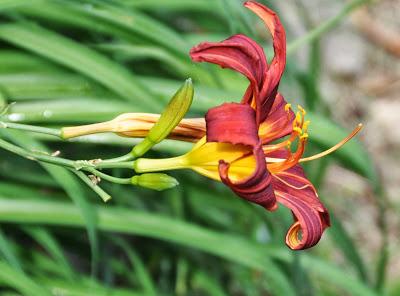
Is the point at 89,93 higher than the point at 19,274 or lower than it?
higher

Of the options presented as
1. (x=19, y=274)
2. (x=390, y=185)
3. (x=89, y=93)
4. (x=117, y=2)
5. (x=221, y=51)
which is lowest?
(x=19, y=274)

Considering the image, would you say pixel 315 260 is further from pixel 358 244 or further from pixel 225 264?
pixel 358 244

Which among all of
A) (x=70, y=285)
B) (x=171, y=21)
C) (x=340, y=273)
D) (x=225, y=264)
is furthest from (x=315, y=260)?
(x=171, y=21)

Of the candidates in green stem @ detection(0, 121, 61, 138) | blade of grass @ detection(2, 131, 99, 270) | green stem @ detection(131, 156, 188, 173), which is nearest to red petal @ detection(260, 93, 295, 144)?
green stem @ detection(131, 156, 188, 173)

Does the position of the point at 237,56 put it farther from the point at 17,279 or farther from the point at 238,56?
the point at 17,279

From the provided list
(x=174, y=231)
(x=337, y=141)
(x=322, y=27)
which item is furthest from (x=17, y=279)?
(x=322, y=27)

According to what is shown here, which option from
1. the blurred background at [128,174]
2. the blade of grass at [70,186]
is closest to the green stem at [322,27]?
the blurred background at [128,174]

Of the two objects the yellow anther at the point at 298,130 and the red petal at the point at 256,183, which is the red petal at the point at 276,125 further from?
the red petal at the point at 256,183
